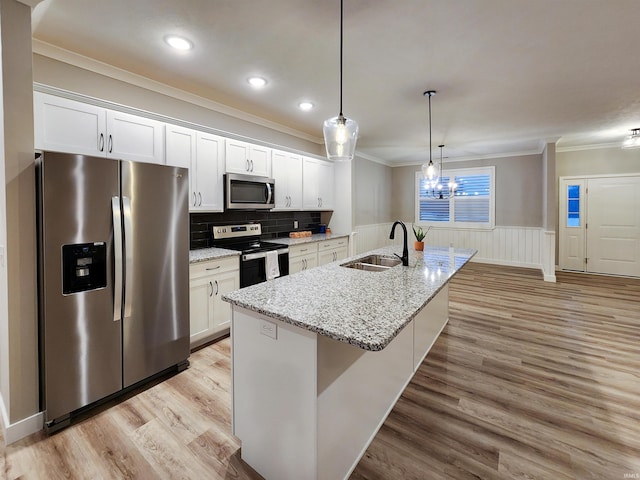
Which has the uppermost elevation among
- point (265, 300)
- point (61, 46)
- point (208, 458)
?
point (61, 46)

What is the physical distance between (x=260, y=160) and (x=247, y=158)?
0.71ft

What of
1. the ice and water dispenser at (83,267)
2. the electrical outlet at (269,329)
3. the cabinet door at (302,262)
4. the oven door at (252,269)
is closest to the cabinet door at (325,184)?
the cabinet door at (302,262)

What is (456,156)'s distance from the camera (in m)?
7.05

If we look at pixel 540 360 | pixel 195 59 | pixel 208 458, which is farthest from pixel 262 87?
pixel 540 360

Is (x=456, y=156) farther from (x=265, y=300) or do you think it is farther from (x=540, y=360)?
(x=265, y=300)

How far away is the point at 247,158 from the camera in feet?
12.3

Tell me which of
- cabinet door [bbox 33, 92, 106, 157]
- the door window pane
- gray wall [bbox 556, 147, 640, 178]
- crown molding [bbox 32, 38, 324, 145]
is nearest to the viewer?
cabinet door [bbox 33, 92, 106, 157]

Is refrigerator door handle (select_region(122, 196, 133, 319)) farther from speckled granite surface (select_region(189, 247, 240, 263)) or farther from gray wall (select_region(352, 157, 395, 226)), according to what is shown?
gray wall (select_region(352, 157, 395, 226))

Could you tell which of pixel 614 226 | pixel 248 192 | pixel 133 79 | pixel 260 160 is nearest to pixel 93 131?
pixel 133 79

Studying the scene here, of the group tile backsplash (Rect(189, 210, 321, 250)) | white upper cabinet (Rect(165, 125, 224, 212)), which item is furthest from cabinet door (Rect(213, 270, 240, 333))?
white upper cabinet (Rect(165, 125, 224, 212))

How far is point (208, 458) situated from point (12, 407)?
1.21 metres

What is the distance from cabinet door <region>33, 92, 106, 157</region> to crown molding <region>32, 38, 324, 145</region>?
37 centimetres

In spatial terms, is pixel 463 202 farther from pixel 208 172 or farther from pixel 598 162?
pixel 208 172

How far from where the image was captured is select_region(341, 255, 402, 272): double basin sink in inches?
105
